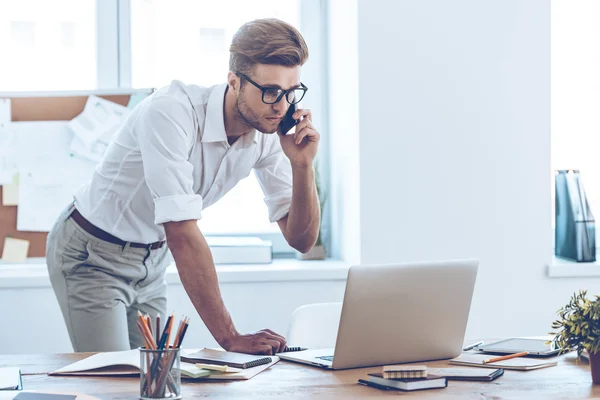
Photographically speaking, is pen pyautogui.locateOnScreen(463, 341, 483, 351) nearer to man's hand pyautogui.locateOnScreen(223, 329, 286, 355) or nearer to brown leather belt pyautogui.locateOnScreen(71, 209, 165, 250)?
man's hand pyautogui.locateOnScreen(223, 329, 286, 355)

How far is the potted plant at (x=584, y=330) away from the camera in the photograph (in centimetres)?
147

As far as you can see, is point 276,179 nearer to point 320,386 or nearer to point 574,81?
point 320,386

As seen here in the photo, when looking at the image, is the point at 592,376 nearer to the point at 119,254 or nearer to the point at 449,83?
the point at 119,254

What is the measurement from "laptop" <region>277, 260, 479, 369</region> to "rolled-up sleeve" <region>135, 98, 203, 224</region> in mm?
446

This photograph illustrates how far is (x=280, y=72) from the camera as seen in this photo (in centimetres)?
194

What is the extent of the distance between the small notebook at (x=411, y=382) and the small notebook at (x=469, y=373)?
0.05 meters

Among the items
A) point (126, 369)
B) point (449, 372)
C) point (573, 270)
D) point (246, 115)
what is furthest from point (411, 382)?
point (573, 270)

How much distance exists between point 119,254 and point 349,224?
3.70 feet

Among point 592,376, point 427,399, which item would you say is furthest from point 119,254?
point 592,376

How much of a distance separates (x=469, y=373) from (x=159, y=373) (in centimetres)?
61

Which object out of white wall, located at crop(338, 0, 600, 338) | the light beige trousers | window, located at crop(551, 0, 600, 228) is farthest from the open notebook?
window, located at crop(551, 0, 600, 228)

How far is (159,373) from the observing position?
1.32 m

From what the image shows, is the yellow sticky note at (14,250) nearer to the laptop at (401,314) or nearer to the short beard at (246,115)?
the short beard at (246,115)

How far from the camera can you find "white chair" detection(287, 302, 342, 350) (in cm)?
214
